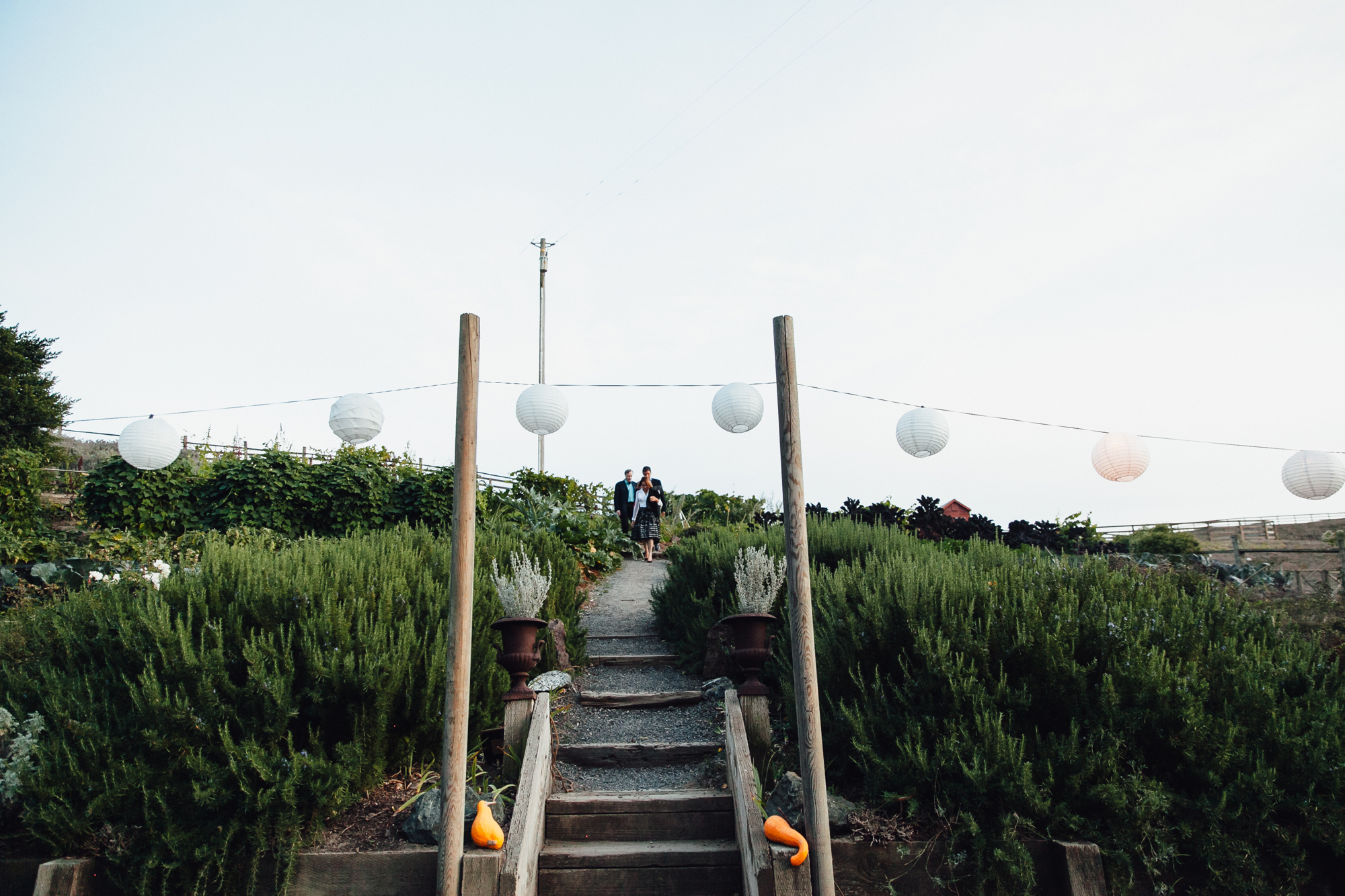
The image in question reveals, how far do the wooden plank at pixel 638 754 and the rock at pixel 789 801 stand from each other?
1.21 m

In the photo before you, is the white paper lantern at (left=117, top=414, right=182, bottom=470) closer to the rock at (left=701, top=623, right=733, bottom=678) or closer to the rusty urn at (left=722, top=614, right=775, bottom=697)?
the rock at (left=701, top=623, right=733, bottom=678)

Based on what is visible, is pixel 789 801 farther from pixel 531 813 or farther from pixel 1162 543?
pixel 1162 543

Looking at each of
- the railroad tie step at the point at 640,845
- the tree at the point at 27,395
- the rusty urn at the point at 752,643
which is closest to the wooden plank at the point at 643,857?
the railroad tie step at the point at 640,845

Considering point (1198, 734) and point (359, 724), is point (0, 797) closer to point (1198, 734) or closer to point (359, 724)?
point (359, 724)

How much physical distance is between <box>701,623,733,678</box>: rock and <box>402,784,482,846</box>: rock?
8.49 ft

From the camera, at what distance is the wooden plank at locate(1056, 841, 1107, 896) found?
3.25m

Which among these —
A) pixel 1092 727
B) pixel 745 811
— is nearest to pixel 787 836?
pixel 745 811

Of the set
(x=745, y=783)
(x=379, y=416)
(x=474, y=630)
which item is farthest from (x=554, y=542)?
(x=745, y=783)

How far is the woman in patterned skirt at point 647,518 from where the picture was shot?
1253 centimetres

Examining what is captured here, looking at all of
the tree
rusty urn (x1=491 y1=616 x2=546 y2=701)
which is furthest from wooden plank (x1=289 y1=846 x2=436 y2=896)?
the tree

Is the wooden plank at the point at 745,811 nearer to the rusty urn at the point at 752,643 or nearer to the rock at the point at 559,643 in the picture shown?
the rusty urn at the point at 752,643

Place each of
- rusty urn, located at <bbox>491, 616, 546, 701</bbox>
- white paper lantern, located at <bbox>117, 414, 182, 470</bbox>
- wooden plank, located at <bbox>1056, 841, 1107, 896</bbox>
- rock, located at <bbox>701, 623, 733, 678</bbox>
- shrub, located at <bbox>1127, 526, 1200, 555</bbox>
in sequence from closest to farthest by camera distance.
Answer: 1. wooden plank, located at <bbox>1056, 841, 1107, 896</bbox>
2. rusty urn, located at <bbox>491, 616, 546, 701</bbox>
3. rock, located at <bbox>701, 623, 733, 678</bbox>
4. white paper lantern, located at <bbox>117, 414, 182, 470</bbox>
5. shrub, located at <bbox>1127, 526, 1200, 555</bbox>

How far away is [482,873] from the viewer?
11.2 ft

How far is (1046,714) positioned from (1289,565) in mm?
18215
